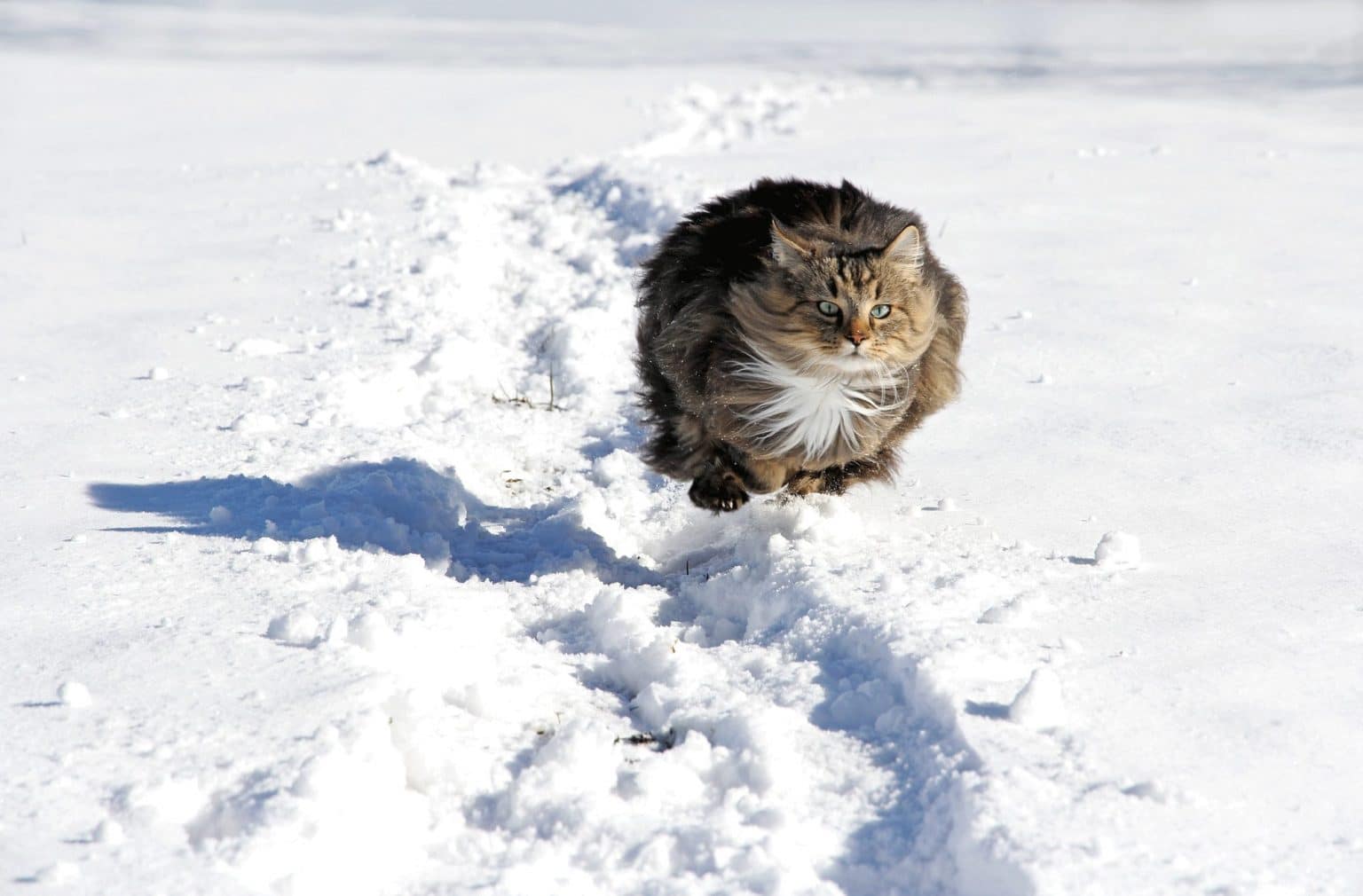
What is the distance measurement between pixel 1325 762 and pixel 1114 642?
0.63 metres

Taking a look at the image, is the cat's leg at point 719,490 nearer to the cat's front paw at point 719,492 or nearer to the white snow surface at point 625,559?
the cat's front paw at point 719,492

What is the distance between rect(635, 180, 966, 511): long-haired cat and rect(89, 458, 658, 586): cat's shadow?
46 centimetres

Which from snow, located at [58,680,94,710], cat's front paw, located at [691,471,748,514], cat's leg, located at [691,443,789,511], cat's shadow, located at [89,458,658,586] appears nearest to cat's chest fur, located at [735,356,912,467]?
cat's leg, located at [691,443,789,511]

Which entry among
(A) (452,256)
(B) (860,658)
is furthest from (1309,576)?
(A) (452,256)

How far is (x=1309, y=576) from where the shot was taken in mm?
3514

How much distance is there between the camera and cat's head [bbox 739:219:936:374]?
392 centimetres

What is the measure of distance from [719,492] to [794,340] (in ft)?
2.39

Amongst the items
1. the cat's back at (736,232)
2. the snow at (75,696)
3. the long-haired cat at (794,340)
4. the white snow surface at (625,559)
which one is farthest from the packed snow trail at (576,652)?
the cat's back at (736,232)

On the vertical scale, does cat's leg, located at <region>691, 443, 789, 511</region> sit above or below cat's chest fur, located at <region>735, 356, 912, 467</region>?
below

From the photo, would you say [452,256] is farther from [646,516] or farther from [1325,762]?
[1325,762]

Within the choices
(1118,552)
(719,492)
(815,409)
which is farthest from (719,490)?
(1118,552)

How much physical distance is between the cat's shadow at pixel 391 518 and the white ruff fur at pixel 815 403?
2.11 feet

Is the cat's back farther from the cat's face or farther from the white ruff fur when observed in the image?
the white ruff fur

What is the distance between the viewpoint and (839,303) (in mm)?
3924
